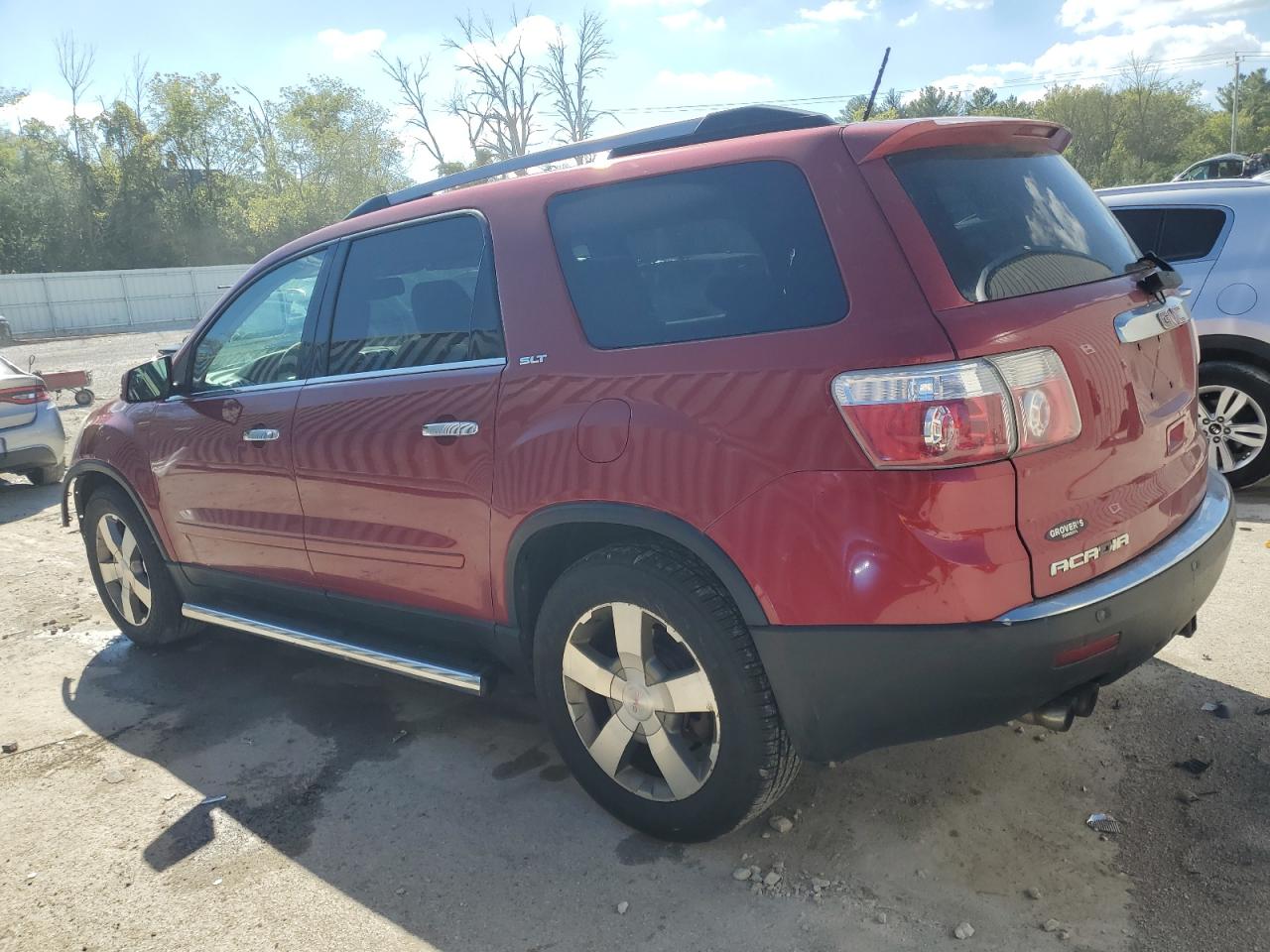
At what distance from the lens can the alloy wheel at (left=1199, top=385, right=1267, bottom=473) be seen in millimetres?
5660

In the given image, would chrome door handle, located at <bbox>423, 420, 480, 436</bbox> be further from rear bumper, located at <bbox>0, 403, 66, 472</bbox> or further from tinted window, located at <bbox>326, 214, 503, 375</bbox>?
rear bumper, located at <bbox>0, 403, 66, 472</bbox>

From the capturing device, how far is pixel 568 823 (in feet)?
10.0

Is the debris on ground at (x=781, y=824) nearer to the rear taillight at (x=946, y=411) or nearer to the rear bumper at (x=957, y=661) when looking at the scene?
the rear bumper at (x=957, y=661)

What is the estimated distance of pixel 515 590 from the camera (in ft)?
9.98

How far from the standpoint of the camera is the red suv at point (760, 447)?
2219 mm

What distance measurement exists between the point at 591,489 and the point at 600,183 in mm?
909

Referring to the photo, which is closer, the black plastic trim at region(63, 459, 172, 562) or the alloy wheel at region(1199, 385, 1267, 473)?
the black plastic trim at region(63, 459, 172, 562)

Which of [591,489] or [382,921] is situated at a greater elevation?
[591,489]

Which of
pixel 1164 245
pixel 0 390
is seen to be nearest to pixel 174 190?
pixel 0 390

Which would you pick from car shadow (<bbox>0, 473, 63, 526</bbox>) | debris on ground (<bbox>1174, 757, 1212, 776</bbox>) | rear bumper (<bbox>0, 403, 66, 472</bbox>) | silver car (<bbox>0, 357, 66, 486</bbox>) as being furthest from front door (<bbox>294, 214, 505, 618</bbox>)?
rear bumper (<bbox>0, 403, 66, 472</bbox>)

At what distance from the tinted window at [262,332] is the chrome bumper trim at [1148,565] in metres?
2.75

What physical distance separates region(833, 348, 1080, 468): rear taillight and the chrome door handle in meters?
1.23

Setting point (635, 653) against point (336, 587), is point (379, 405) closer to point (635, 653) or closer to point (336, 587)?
point (336, 587)

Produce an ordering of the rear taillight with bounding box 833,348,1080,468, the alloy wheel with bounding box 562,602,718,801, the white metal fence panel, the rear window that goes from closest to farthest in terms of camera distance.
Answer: the rear taillight with bounding box 833,348,1080,468
the rear window
the alloy wheel with bounding box 562,602,718,801
the white metal fence panel
